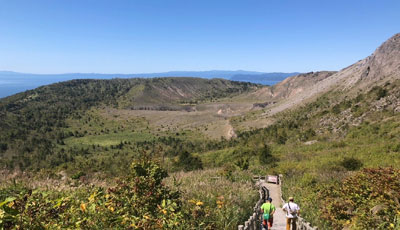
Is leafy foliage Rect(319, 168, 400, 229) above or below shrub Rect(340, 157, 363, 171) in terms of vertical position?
above

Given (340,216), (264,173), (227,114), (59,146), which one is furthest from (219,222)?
(227,114)

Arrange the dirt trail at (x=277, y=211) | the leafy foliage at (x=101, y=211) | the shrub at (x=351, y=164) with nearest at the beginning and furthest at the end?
the leafy foliage at (x=101, y=211) → the dirt trail at (x=277, y=211) → the shrub at (x=351, y=164)

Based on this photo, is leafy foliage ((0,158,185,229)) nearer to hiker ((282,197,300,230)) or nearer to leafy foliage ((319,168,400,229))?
hiker ((282,197,300,230))

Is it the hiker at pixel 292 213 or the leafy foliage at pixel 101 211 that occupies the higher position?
the leafy foliage at pixel 101 211

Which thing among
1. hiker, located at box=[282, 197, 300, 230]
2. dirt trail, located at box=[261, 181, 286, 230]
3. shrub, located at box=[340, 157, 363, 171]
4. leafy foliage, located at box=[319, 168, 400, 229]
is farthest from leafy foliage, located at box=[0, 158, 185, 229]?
shrub, located at box=[340, 157, 363, 171]

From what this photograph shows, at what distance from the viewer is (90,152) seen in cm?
7675

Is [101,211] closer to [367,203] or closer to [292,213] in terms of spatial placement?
[292,213]

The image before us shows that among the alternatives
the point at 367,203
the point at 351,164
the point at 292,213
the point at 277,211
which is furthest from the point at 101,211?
the point at 351,164

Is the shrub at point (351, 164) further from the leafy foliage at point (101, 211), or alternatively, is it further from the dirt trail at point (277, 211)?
the leafy foliage at point (101, 211)

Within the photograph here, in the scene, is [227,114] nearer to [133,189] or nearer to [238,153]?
[238,153]

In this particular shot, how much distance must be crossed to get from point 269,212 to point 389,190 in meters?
3.70

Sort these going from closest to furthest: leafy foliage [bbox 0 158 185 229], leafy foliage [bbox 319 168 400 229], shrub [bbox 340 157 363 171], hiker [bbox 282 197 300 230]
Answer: leafy foliage [bbox 0 158 185 229] → leafy foliage [bbox 319 168 400 229] → hiker [bbox 282 197 300 230] → shrub [bbox 340 157 363 171]

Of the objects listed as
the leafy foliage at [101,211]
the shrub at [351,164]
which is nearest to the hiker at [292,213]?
the leafy foliage at [101,211]

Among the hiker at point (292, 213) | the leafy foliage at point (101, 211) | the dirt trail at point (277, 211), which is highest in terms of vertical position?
the leafy foliage at point (101, 211)
